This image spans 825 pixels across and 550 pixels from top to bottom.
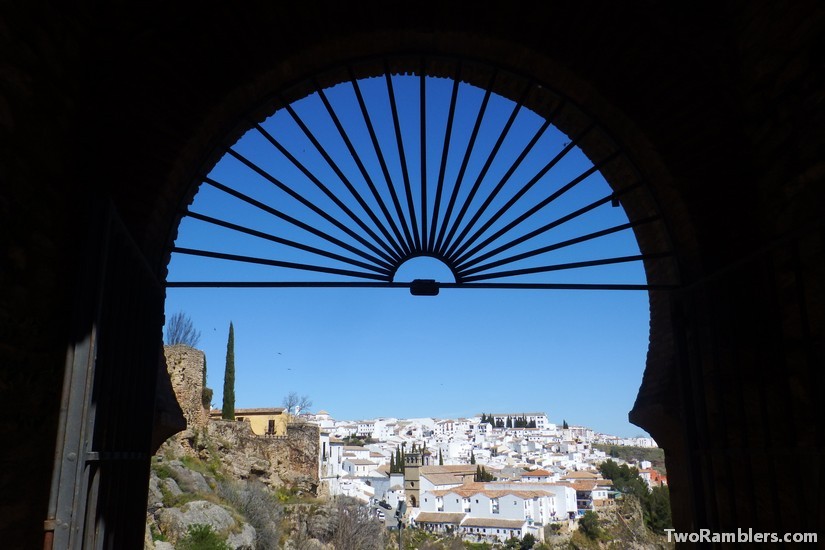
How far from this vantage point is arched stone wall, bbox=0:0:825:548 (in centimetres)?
253

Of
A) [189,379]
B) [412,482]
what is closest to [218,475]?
[189,379]

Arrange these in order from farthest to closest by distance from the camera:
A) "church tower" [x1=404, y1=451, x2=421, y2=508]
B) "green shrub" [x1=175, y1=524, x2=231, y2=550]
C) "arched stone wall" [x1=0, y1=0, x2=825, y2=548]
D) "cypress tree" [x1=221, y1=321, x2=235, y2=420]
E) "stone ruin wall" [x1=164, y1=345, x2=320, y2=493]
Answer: "church tower" [x1=404, y1=451, x2=421, y2=508] → "cypress tree" [x1=221, y1=321, x2=235, y2=420] → "stone ruin wall" [x1=164, y1=345, x2=320, y2=493] → "green shrub" [x1=175, y1=524, x2=231, y2=550] → "arched stone wall" [x1=0, y1=0, x2=825, y2=548]

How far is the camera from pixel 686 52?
3406mm

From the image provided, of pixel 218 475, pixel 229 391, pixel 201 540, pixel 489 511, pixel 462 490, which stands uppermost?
pixel 229 391

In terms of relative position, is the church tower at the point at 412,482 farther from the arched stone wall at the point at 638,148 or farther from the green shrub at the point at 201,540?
the arched stone wall at the point at 638,148

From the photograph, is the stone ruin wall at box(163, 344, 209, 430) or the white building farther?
the white building

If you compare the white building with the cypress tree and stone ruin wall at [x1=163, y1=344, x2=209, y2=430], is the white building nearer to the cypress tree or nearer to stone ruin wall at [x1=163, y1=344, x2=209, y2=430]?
the cypress tree

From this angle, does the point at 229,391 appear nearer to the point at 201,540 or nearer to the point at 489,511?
the point at 201,540

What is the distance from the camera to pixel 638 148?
3527mm

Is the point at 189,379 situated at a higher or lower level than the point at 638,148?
lower

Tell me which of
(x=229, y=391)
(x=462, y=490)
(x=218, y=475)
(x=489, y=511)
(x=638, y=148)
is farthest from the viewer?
(x=462, y=490)

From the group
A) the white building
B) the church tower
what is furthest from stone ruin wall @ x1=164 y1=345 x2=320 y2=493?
the church tower

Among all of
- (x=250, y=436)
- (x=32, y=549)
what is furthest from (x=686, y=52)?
(x=250, y=436)

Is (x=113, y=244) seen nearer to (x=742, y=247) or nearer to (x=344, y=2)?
(x=344, y=2)
